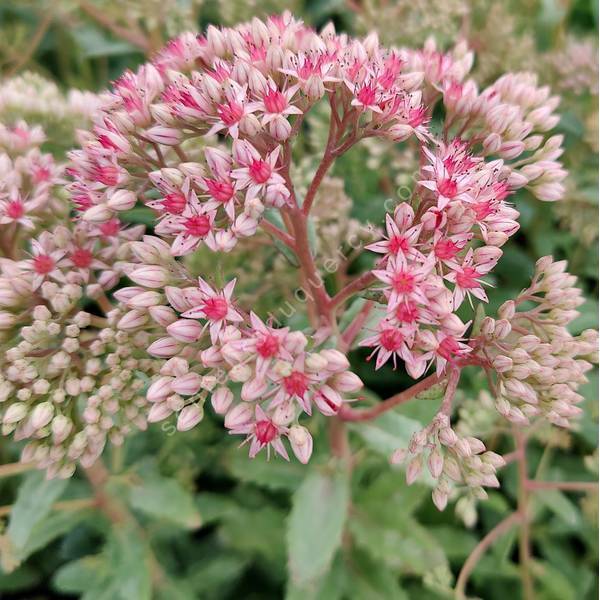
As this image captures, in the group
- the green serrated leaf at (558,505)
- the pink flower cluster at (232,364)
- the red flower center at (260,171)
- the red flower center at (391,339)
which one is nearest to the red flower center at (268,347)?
the pink flower cluster at (232,364)

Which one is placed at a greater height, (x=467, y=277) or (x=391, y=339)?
(x=467, y=277)

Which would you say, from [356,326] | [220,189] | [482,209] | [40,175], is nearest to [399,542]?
Answer: [356,326]

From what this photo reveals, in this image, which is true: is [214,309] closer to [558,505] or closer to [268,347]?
[268,347]

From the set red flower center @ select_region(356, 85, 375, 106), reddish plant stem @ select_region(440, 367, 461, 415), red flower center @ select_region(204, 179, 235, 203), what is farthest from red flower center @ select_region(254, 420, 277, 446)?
red flower center @ select_region(356, 85, 375, 106)

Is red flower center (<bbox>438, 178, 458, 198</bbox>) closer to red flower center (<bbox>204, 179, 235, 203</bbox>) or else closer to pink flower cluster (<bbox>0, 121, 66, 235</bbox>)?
red flower center (<bbox>204, 179, 235, 203</bbox>)

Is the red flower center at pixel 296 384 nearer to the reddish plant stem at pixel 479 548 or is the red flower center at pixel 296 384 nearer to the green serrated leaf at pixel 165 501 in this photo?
the green serrated leaf at pixel 165 501

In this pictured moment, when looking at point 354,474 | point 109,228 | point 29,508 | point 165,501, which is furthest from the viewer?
point 354,474

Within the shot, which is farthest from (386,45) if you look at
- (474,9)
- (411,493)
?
(411,493)
